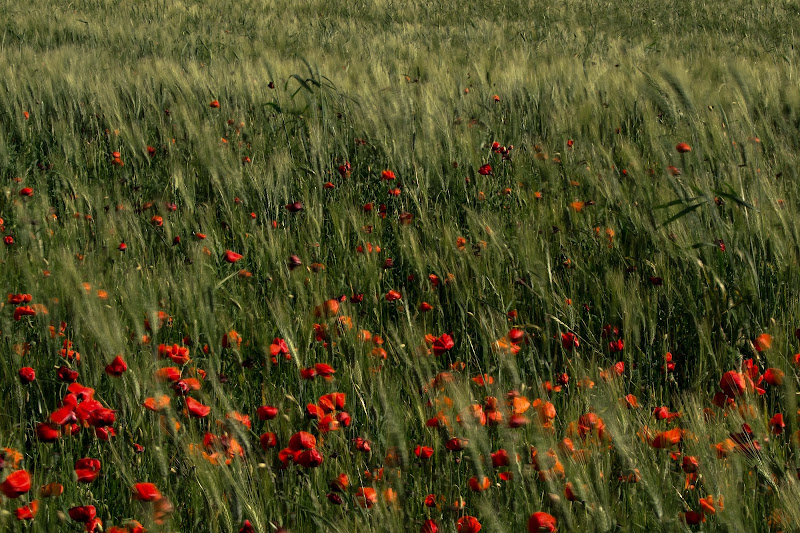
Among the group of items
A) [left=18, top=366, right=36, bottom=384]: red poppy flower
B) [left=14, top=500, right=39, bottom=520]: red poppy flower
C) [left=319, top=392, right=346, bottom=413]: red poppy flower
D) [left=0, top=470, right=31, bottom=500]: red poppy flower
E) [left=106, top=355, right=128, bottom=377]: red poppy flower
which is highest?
[left=106, top=355, right=128, bottom=377]: red poppy flower

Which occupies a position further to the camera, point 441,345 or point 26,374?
point 441,345

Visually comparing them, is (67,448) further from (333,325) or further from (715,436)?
(715,436)

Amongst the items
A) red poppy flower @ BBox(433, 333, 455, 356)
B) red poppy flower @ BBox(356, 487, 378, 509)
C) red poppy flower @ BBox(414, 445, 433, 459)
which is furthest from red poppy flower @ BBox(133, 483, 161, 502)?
red poppy flower @ BBox(433, 333, 455, 356)

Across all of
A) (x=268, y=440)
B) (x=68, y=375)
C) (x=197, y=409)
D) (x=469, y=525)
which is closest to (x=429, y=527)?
(x=469, y=525)

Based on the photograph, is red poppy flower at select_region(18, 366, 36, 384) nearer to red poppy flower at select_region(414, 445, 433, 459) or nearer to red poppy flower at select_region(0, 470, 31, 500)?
red poppy flower at select_region(0, 470, 31, 500)

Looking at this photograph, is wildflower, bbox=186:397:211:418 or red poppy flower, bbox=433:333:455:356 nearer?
wildflower, bbox=186:397:211:418

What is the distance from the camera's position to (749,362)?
4.58 ft

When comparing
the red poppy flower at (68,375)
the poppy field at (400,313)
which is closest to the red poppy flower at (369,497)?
the poppy field at (400,313)

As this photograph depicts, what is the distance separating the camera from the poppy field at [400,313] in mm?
1039

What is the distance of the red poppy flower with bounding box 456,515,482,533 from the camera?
0.95 metres

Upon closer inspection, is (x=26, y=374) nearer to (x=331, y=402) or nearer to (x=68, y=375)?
(x=68, y=375)

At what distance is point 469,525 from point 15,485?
60 centimetres

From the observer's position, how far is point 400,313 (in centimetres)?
172

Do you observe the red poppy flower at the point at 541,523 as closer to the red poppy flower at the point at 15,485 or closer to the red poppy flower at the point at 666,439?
the red poppy flower at the point at 666,439
